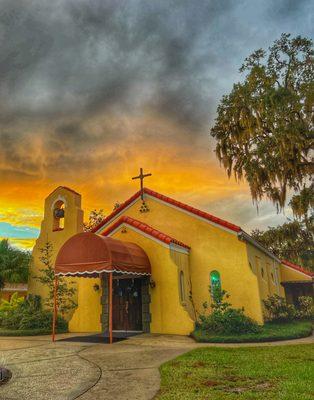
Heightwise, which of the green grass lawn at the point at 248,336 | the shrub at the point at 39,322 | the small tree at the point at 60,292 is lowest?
the green grass lawn at the point at 248,336

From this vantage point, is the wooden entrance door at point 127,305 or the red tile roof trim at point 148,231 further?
the wooden entrance door at point 127,305

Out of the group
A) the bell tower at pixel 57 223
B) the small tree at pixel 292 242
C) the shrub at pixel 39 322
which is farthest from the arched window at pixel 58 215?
A: the small tree at pixel 292 242

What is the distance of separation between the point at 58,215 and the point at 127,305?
33.7 feet

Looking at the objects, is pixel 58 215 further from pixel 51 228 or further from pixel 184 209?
pixel 184 209

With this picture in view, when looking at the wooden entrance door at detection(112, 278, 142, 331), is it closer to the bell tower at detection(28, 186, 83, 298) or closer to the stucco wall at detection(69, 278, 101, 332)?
the stucco wall at detection(69, 278, 101, 332)

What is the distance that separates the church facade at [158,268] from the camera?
1486cm

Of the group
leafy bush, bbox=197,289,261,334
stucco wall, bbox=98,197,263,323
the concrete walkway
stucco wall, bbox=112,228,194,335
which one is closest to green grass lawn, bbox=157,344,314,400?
the concrete walkway

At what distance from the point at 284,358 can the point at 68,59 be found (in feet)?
50.3

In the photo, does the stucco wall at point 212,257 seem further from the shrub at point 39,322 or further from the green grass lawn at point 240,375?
the shrub at point 39,322

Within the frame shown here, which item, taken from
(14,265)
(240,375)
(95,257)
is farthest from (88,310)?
(240,375)

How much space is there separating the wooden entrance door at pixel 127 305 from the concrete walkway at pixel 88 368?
3.16m

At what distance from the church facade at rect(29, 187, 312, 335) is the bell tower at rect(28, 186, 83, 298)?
3.50 m

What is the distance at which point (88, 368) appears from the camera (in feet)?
28.1

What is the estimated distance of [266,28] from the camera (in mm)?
16000
